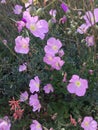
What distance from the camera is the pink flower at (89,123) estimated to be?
6.05 ft

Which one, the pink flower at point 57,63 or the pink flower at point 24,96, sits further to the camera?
the pink flower at point 24,96

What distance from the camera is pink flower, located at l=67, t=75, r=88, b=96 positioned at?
1850 millimetres

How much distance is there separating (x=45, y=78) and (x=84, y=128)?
36cm

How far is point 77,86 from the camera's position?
1.85 metres

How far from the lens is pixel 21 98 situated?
6.51 ft

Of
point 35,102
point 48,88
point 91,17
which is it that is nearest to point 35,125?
point 35,102

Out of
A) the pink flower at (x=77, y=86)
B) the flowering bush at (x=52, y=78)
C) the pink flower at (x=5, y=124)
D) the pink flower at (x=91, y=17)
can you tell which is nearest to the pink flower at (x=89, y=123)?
the flowering bush at (x=52, y=78)

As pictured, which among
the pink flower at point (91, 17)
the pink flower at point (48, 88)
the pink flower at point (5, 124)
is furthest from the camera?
the pink flower at point (48, 88)

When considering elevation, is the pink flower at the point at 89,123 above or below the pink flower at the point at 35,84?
below

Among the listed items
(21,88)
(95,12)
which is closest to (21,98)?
(21,88)

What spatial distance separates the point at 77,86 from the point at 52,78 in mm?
190

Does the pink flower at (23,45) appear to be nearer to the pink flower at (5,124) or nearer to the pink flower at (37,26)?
the pink flower at (37,26)

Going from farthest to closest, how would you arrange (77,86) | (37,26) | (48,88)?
(48,88) < (77,86) < (37,26)

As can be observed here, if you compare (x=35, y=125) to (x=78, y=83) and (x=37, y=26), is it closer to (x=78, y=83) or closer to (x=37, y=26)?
(x=78, y=83)
